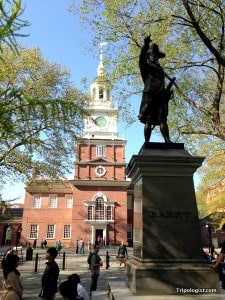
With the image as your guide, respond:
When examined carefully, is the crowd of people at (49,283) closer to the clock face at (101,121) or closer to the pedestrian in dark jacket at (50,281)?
the pedestrian in dark jacket at (50,281)

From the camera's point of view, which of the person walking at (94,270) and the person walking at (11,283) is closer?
the person walking at (11,283)

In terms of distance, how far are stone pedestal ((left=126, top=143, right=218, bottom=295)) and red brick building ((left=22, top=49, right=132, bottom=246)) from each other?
1407 inches

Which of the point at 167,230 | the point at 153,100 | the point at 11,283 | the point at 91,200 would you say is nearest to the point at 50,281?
the point at 11,283

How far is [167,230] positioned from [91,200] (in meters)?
37.9

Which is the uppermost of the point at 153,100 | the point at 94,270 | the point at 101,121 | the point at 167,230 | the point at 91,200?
the point at 101,121

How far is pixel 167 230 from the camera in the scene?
5230mm

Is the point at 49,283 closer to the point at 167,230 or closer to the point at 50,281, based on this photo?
the point at 50,281

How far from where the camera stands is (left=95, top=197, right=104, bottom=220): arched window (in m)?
42.2

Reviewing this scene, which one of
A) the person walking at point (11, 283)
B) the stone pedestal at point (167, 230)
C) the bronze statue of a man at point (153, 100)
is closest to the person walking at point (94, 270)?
the stone pedestal at point (167, 230)

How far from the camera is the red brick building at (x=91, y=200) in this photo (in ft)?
137

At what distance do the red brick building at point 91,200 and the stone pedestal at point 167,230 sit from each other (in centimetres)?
3575

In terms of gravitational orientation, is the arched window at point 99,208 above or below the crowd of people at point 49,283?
above

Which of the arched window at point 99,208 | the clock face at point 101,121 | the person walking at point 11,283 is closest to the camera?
the person walking at point 11,283

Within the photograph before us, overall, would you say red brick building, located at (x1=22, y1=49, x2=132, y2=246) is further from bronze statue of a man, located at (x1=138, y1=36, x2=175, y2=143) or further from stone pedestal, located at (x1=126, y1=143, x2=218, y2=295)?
stone pedestal, located at (x1=126, y1=143, x2=218, y2=295)
